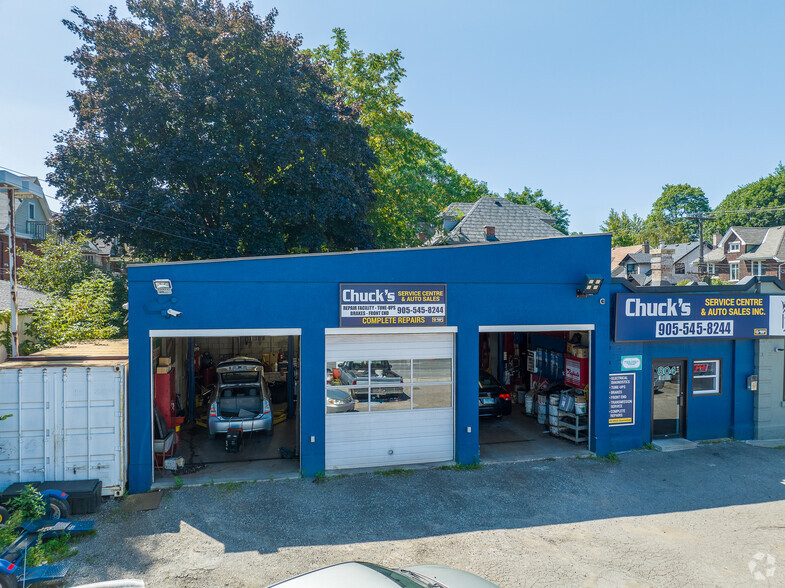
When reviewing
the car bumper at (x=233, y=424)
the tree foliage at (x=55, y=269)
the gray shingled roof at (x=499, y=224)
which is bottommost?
the car bumper at (x=233, y=424)

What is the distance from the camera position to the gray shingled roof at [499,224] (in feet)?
108

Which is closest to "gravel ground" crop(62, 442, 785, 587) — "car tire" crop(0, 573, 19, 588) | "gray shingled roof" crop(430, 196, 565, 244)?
"car tire" crop(0, 573, 19, 588)

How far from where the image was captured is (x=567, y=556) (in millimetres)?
7348

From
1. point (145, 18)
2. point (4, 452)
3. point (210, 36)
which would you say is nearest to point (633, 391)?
point (4, 452)

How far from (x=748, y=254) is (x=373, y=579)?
6338 centimetres

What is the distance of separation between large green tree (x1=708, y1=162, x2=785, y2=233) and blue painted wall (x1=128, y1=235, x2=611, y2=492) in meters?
68.6

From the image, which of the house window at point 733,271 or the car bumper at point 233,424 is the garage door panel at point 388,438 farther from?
the house window at point 733,271

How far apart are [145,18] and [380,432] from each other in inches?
794

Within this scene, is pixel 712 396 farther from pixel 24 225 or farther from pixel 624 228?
pixel 624 228

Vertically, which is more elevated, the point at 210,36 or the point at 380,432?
the point at 210,36

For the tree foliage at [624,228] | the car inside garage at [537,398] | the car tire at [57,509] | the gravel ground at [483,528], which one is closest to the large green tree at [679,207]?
the tree foliage at [624,228]

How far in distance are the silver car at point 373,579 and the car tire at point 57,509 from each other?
5.60m

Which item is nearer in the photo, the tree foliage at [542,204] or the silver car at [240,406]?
the silver car at [240,406]

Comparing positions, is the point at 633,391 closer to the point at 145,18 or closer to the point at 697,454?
the point at 697,454
